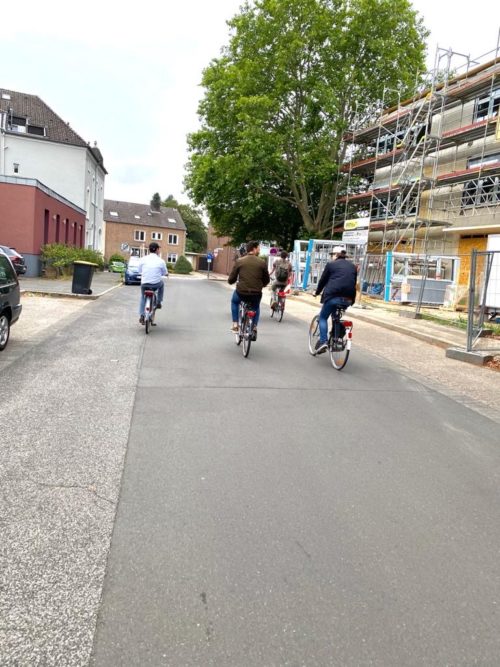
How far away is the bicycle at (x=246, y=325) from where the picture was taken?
344 inches

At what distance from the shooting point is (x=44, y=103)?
45812 millimetres

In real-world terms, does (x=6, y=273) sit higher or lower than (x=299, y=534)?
higher

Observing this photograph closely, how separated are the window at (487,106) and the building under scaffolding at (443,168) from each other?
41mm

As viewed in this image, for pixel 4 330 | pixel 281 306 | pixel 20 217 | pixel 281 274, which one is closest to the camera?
pixel 4 330

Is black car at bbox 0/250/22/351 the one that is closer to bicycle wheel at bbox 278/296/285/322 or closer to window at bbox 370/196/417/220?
bicycle wheel at bbox 278/296/285/322

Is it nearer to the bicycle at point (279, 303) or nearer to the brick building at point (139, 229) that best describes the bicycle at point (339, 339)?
the bicycle at point (279, 303)

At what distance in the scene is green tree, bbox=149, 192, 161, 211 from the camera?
86750 mm

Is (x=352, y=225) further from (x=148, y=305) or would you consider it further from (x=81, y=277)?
(x=148, y=305)

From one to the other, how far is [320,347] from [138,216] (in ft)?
259

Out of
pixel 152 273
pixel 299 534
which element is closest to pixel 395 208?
pixel 152 273

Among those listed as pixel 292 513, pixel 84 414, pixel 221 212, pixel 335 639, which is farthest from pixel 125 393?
pixel 221 212

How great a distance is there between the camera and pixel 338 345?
8391 millimetres

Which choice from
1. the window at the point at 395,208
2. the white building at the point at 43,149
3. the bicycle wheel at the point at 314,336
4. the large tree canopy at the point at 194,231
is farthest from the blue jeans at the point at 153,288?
the large tree canopy at the point at 194,231

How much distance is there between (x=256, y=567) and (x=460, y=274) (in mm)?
23159
